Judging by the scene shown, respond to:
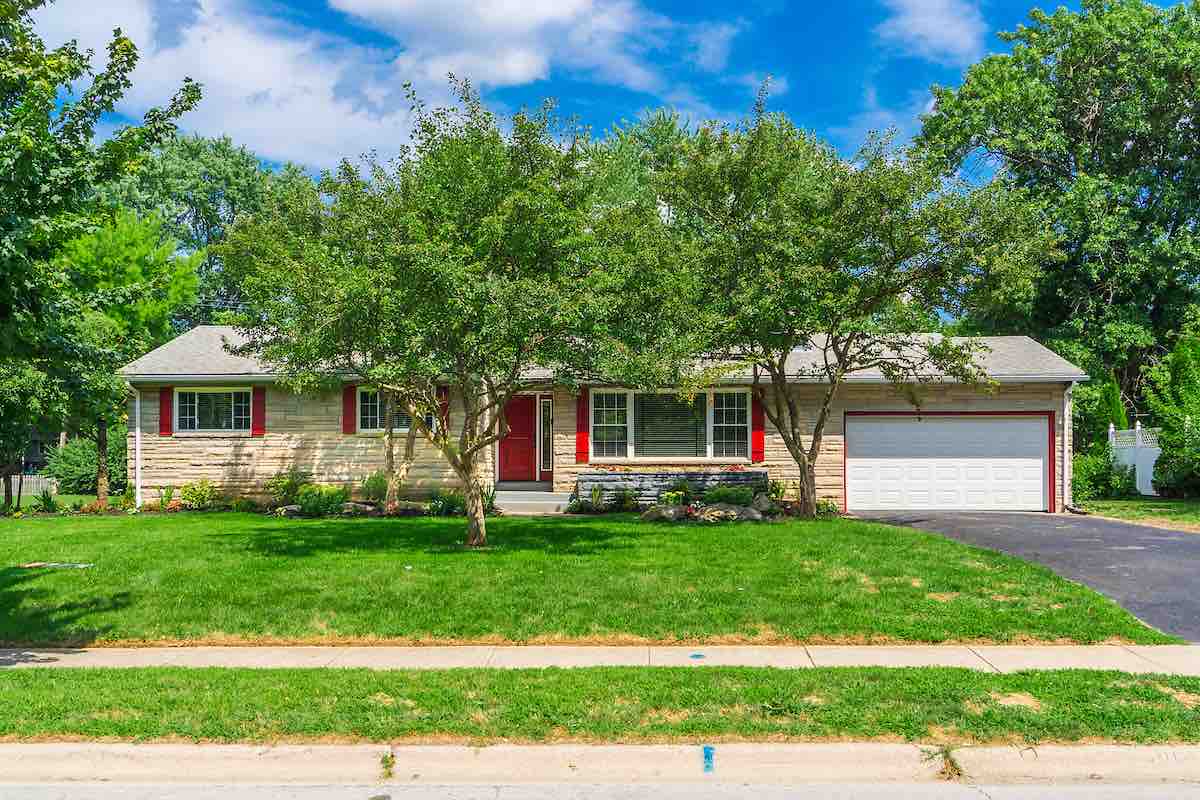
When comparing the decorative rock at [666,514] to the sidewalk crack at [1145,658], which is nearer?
the sidewalk crack at [1145,658]

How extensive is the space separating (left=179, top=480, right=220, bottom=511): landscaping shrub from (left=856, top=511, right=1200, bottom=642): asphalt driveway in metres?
14.6

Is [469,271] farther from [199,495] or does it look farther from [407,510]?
[199,495]

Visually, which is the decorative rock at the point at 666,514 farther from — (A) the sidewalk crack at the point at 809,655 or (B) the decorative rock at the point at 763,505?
(A) the sidewalk crack at the point at 809,655

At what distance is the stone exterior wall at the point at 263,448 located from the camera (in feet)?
67.3

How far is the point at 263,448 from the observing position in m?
20.6

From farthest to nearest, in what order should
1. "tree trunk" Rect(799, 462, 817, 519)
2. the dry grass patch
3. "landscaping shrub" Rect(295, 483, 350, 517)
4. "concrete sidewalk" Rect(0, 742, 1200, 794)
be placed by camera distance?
"landscaping shrub" Rect(295, 483, 350, 517)
"tree trunk" Rect(799, 462, 817, 519)
the dry grass patch
"concrete sidewalk" Rect(0, 742, 1200, 794)

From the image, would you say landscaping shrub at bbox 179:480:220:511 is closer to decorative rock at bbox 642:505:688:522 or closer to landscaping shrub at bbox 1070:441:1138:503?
decorative rock at bbox 642:505:688:522

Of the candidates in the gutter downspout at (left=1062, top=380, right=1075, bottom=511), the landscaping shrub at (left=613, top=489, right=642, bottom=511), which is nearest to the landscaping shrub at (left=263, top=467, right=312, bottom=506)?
the landscaping shrub at (left=613, top=489, right=642, bottom=511)

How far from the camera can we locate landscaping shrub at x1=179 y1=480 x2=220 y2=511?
66.1ft

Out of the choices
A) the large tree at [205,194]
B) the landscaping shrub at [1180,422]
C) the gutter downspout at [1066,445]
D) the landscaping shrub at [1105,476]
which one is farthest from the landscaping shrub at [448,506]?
the large tree at [205,194]

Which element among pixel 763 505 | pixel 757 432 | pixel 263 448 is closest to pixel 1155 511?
pixel 757 432

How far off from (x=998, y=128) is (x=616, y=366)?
23.3m

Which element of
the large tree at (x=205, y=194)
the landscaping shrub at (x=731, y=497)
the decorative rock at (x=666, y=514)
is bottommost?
the decorative rock at (x=666, y=514)

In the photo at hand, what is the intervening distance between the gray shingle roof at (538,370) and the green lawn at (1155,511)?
3.08 m
